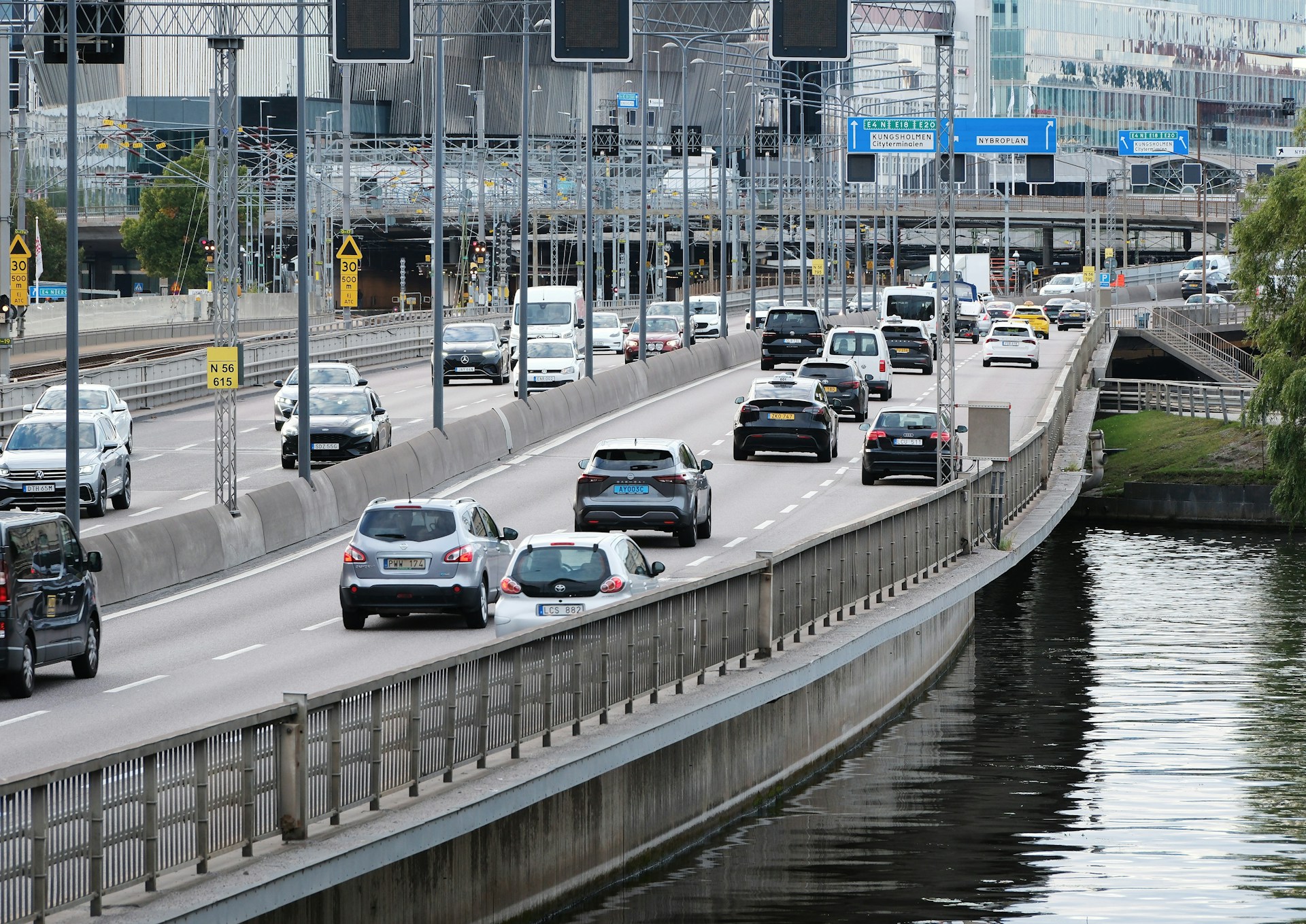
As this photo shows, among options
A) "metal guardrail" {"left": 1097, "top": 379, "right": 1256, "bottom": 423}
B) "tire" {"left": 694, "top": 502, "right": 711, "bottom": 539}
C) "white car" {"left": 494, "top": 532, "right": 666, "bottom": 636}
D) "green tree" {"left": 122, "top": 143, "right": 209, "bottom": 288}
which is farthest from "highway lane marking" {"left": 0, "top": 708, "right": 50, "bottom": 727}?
"green tree" {"left": 122, "top": 143, "right": 209, "bottom": 288}

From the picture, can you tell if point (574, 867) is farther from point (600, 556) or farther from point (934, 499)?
point (934, 499)

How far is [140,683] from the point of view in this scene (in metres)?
22.1

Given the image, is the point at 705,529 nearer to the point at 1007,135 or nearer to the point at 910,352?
the point at 910,352

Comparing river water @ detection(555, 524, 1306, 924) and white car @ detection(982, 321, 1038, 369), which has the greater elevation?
white car @ detection(982, 321, 1038, 369)

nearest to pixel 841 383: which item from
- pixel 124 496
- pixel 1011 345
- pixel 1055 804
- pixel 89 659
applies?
pixel 124 496

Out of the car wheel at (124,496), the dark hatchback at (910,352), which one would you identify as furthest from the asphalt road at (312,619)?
the dark hatchback at (910,352)

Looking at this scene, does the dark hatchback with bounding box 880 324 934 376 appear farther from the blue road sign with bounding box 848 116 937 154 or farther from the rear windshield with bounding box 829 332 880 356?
the blue road sign with bounding box 848 116 937 154

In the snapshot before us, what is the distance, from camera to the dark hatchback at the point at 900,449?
1673 inches

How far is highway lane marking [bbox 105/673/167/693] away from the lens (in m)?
21.7

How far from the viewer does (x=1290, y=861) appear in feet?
69.3

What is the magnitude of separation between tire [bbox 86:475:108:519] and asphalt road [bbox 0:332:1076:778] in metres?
4.39

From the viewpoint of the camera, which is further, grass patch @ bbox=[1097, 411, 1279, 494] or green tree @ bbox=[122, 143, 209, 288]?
green tree @ bbox=[122, 143, 209, 288]

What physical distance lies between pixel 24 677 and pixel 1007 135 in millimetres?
93016

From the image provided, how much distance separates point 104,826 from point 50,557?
10.4 meters
